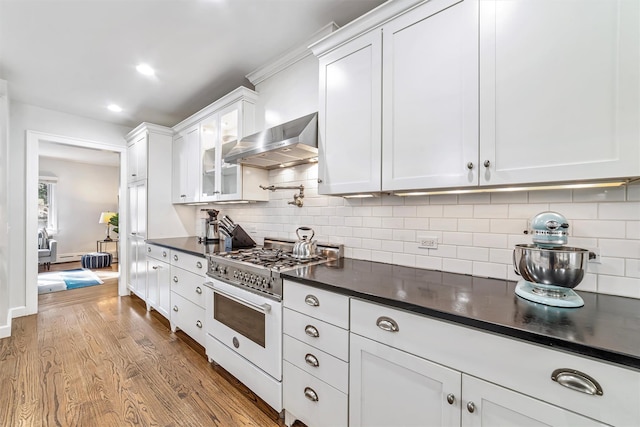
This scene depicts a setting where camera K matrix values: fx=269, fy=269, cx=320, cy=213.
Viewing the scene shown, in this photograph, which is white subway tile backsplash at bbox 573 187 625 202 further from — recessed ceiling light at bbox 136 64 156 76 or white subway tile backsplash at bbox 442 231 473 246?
recessed ceiling light at bbox 136 64 156 76

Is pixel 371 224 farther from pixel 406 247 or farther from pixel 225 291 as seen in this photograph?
pixel 225 291

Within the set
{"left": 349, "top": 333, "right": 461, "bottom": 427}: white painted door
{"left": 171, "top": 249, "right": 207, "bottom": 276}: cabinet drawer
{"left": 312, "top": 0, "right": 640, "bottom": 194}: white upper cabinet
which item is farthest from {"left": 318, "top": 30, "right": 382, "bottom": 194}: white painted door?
{"left": 171, "top": 249, "right": 207, "bottom": 276}: cabinet drawer

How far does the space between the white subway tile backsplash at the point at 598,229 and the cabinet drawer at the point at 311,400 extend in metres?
1.34

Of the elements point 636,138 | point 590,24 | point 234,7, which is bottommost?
point 636,138

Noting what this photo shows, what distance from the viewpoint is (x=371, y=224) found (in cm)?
197

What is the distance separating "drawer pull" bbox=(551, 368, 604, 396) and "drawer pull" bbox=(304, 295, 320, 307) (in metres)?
0.95

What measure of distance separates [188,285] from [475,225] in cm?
246

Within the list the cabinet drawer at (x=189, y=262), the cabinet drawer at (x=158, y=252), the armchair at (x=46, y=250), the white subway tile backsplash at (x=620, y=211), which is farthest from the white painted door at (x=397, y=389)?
the armchair at (x=46, y=250)

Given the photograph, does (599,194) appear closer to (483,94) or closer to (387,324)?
(483,94)

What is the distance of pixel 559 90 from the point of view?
1052mm

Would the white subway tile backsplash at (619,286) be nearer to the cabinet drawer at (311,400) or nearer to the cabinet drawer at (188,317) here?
the cabinet drawer at (311,400)

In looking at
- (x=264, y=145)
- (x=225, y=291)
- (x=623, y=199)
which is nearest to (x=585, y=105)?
(x=623, y=199)

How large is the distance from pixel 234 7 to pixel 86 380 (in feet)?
9.51

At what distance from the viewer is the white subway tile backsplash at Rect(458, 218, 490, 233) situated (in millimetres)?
1480
